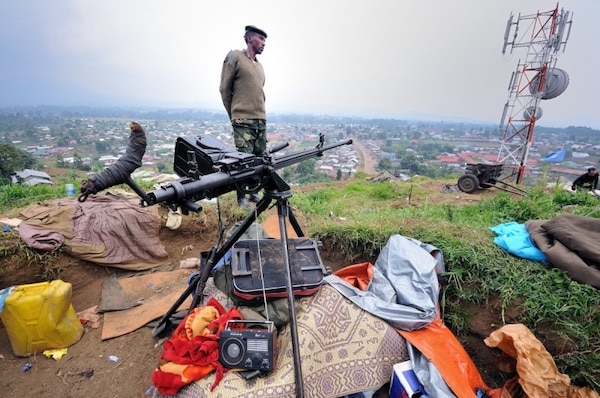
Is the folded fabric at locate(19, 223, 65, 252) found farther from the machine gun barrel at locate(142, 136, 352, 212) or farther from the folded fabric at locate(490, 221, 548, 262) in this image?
the folded fabric at locate(490, 221, 548, 262)

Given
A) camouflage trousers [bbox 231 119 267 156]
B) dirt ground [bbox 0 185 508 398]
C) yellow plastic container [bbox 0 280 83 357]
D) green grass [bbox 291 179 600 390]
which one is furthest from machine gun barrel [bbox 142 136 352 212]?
yellow plastic container [bbox 0 280 83 357]

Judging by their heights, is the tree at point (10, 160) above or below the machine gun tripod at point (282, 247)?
below

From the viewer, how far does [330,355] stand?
7.47 feet

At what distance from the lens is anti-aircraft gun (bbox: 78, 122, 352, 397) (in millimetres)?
1425

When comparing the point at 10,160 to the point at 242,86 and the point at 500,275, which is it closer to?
the point at 242,86

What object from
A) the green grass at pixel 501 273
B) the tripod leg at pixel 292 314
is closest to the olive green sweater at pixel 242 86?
the green grass at pixel 501 273

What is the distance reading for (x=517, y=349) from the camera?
212 cm

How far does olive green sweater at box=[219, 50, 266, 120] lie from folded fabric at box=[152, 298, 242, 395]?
265 centimetres

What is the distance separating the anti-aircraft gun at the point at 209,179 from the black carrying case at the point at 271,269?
9.8 inches

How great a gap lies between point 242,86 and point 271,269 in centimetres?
256

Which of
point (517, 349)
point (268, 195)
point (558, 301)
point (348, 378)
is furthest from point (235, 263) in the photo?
point (558, 301)

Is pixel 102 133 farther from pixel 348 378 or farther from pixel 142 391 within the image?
pixel 348 378

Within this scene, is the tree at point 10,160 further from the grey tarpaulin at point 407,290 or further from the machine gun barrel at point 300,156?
the grey tarpaulin at point 407,290

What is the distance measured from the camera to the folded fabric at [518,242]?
107 inches
